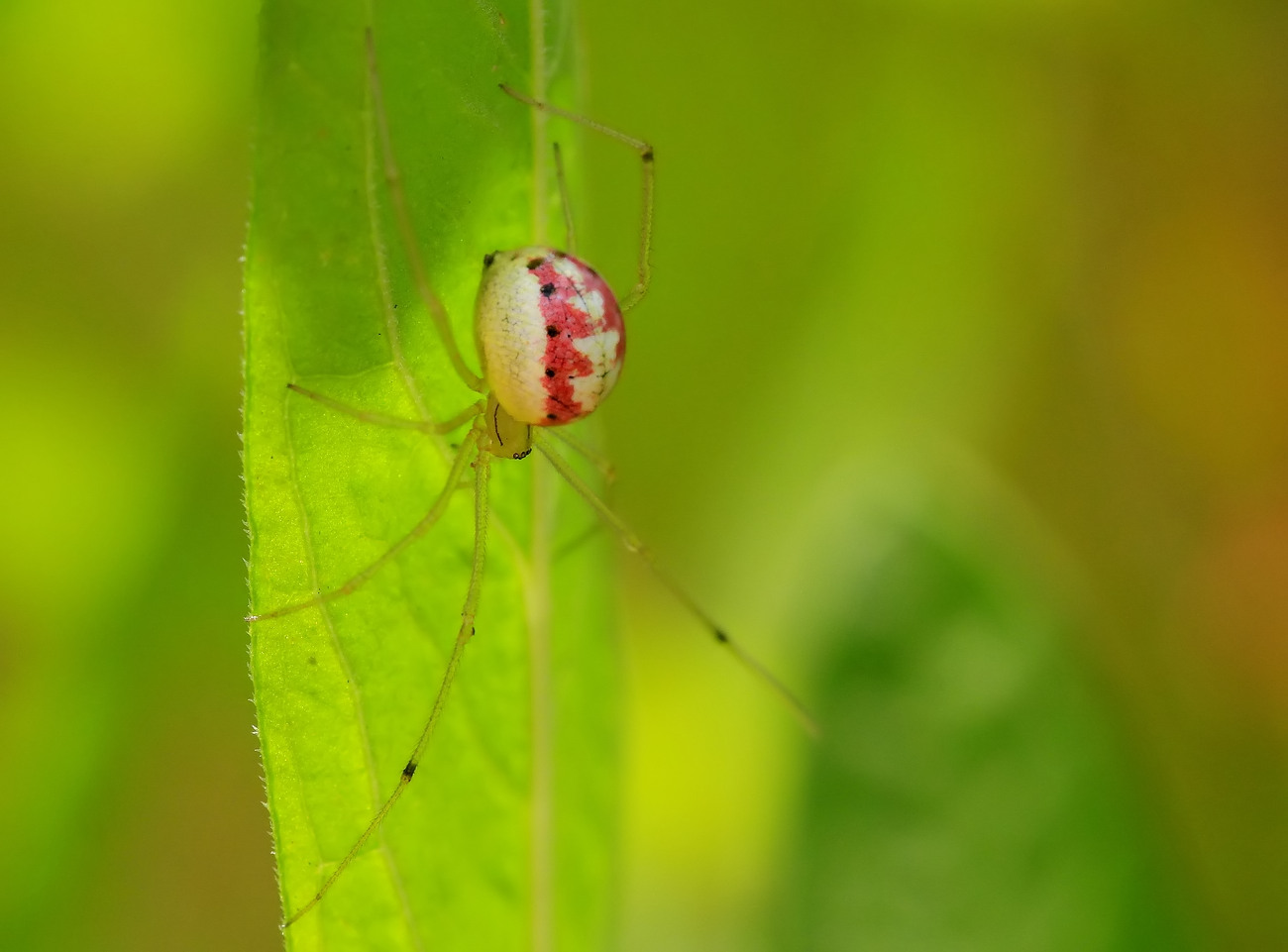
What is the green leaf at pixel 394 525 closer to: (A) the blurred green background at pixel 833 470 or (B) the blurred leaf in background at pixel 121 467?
(A) the blurred green background at pixel 833 470

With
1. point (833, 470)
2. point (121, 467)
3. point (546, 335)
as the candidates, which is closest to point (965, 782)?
point (833, 470)

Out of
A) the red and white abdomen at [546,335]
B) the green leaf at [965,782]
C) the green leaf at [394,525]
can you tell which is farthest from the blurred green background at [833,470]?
the green leaf at [394,525]

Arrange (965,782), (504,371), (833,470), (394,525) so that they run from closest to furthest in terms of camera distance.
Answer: (394,525) < (504,371) < (965,782) < (833,470)

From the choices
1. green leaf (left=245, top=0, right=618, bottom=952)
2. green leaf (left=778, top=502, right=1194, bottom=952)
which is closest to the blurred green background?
green leaf (left=778, top=502, right=1194, bottom=952)

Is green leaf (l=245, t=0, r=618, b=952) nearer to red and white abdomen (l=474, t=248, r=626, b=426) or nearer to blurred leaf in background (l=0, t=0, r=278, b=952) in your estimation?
red and white abdomen (l=474, t=248, r=626, b=426)

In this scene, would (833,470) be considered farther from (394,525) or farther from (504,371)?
(394,525)
